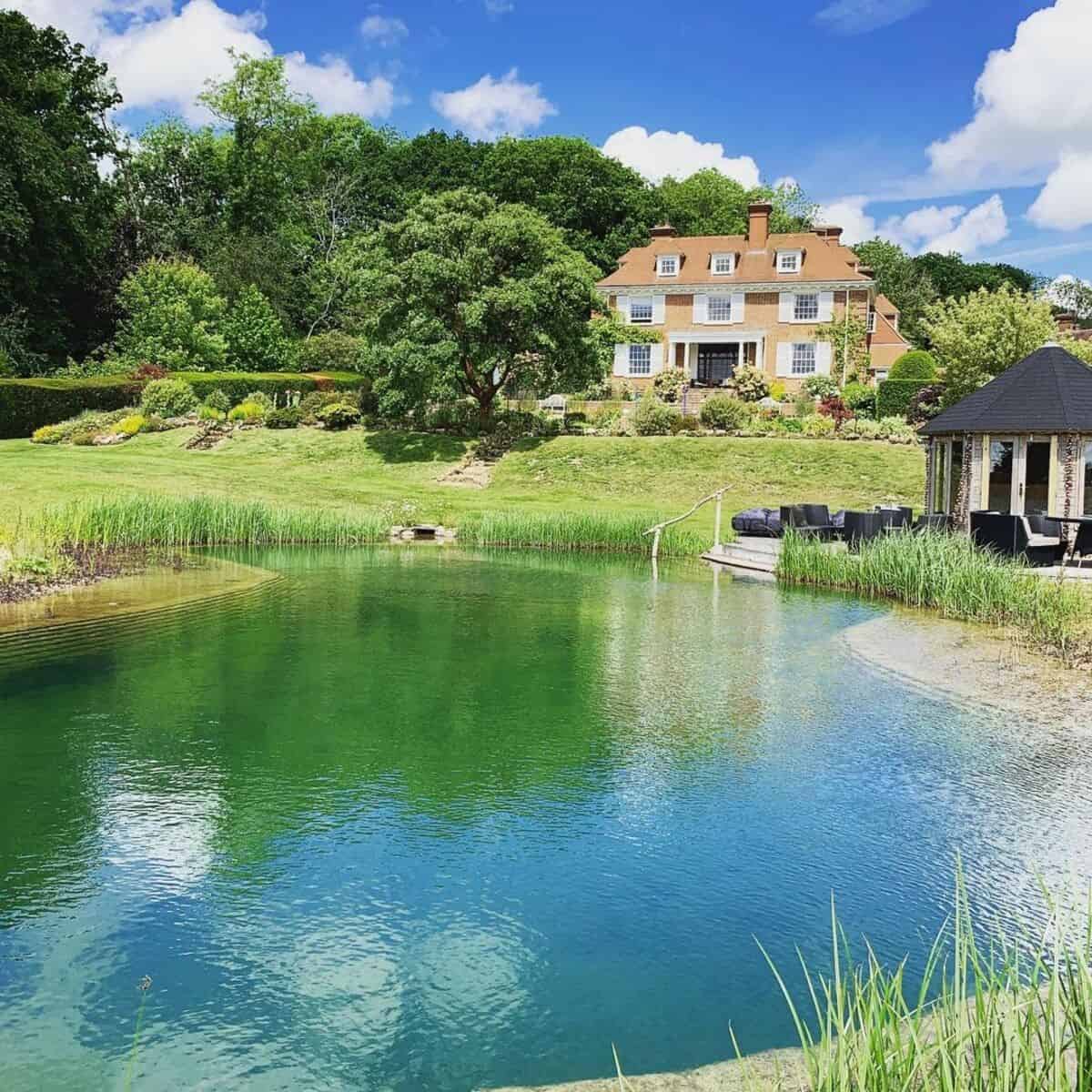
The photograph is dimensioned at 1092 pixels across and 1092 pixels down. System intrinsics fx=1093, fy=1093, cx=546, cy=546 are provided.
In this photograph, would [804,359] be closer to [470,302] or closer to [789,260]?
[789,260]

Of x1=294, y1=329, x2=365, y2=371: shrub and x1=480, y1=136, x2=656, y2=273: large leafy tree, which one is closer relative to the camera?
x1=294, y1=329, x2=365, y2=371: shrub

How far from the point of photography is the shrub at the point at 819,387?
38062 mm

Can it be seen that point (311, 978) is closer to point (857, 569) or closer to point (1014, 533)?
point (857, 569)

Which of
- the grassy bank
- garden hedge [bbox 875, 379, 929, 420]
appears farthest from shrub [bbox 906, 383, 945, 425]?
the grassy bank

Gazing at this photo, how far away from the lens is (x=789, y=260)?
43688mm

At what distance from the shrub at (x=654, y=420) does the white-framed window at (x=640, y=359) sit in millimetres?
11665

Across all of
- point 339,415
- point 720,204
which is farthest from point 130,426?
point 720,204

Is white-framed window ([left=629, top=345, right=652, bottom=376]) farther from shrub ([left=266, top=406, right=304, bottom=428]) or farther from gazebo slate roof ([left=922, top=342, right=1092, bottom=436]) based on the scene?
gazebo slate roof ([left=922, top=342, right=1092, bottom=436])

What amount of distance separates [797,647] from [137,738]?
23.0 ft

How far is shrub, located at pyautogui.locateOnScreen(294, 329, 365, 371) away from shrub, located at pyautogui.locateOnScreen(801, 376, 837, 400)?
16.9 m

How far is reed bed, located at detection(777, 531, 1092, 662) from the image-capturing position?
12.3 m

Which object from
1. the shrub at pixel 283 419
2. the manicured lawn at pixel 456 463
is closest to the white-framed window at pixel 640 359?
the manicured lawn at pixel 456 463

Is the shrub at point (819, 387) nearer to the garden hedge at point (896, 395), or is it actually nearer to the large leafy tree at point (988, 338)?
the garden hedge at point (896, 395)

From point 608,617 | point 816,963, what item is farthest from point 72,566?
point 816,963
